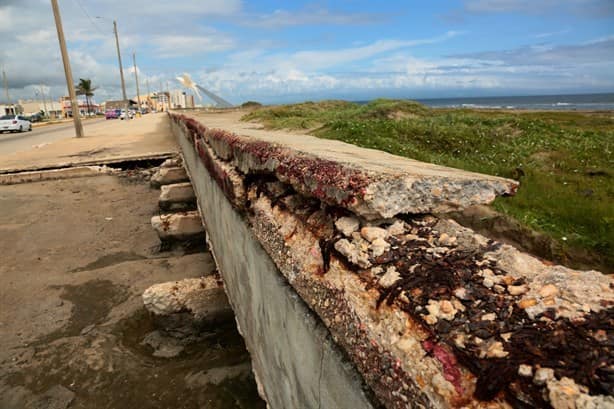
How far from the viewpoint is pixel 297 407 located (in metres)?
1.53

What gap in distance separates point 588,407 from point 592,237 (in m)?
3.32

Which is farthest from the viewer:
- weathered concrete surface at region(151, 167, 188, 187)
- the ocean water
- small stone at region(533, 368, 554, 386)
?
the ocean water

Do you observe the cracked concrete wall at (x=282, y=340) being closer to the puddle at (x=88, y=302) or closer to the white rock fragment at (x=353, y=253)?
the white rock fragment at (x=353, y=253)

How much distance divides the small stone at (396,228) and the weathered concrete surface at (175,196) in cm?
584

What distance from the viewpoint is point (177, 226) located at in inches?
214

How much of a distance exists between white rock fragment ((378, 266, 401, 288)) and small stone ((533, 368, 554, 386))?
1.20 feet

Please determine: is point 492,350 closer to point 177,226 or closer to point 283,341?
point 283,341

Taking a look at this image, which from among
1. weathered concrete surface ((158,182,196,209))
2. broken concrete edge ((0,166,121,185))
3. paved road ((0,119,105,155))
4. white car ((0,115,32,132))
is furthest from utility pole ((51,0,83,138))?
weathered concrete surface ((158,182,196,209))

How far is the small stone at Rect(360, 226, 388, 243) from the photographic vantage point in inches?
45.0

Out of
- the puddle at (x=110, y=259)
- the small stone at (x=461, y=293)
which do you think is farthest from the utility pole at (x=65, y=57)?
the small stone at (x=461, y=293)

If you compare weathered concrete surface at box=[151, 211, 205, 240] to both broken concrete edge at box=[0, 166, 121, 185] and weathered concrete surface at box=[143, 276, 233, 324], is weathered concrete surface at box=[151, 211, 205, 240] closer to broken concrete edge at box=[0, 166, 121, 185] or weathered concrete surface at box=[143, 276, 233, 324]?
weathered concrete surface at box=[143, 276, 233, 324]

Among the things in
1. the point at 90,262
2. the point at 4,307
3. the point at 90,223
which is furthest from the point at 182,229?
the point at 90,223

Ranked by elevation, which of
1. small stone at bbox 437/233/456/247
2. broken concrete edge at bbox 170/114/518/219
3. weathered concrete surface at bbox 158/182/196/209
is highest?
broken concrete edge at bbox 170/114/518/219

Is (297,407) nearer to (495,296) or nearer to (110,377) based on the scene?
(495,296)
